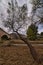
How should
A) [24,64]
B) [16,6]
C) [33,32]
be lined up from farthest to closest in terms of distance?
[33,32] < [16,6] < [24,64]

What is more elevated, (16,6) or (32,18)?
(16,6)

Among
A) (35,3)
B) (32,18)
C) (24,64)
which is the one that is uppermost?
(35,3)

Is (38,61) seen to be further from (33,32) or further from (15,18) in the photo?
(33,32)

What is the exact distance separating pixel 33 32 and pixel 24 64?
24.4 metres

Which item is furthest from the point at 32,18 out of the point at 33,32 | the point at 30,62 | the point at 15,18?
the point at 33,32

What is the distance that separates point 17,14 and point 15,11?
58cm

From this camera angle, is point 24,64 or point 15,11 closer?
point 24,64

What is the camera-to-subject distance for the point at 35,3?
12828mm

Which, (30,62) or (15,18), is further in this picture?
(15,18)

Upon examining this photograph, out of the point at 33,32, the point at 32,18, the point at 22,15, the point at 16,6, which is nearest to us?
the point at 32,18

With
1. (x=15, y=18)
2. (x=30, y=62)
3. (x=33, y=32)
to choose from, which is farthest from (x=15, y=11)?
(x=33, y=32)

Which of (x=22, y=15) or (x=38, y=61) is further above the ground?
(x=22, y=15)

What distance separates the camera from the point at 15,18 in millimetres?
15703

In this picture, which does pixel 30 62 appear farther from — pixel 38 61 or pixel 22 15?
pixel 22 15
